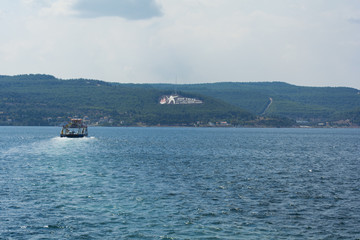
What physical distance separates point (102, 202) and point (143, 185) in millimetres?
10011

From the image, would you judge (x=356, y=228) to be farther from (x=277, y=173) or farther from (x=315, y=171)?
(x=315, y=171)

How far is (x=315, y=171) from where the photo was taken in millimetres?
64250

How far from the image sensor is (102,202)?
3894 centimetres

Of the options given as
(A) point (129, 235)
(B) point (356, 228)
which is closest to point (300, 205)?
(B) point (356, 228)

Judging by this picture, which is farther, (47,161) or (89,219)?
(47,161)

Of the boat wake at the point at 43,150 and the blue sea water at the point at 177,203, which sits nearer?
the blue sea water at the point at 177,203

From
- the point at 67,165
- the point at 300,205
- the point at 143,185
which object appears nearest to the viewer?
the point at 300,205

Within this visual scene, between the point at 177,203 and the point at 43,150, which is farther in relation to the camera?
the point at 43,150

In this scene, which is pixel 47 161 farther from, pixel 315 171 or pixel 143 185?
pixel 315 171

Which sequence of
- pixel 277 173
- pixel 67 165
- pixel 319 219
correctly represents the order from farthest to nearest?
1. pixel 67 165
2. pixel 277 173
3. pixel 319 219

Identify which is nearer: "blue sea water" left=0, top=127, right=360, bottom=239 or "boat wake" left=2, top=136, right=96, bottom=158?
"blue sea water" left=0, top=127, right=360, bottom=239

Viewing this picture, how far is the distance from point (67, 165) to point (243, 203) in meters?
37.5

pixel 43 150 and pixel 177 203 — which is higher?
pixel 177 203

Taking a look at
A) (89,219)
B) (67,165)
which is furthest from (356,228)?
(67,165)
